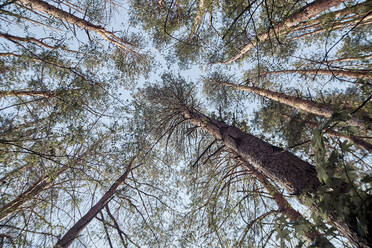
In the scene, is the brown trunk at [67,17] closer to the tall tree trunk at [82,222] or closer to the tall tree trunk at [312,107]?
the tall tree trunk at [82,222]

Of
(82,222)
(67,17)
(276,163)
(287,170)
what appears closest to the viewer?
(287,170)

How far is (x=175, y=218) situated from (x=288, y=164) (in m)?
3.40

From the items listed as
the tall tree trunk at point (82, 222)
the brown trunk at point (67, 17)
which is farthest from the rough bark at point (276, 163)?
the brown trunk at point (67, 17)

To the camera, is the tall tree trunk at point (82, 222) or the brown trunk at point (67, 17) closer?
the tall tree trunk at point (82, 222)

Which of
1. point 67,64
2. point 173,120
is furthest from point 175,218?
point 67,64

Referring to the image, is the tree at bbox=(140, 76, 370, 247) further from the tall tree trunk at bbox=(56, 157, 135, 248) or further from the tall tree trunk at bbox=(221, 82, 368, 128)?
the tall tree trunk at bbox=(56, 157, 135, 248)

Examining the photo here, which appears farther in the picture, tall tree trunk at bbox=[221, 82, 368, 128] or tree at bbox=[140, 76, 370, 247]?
tall tree trunk at bbox=[221, 82, 368, 128]

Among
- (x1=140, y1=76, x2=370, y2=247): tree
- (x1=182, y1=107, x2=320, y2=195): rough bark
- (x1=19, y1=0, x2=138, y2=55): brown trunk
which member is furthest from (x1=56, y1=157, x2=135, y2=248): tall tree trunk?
(x1=19, y1=0, x2=138, y2=55): brown trunk

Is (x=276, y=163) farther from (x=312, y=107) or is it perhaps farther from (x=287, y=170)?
(x=312, y=107)

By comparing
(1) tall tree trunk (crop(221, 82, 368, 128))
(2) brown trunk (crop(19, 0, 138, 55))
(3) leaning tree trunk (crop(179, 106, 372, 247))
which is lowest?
(3) leaning tree trunk (crop(179, 106, 372, 247))

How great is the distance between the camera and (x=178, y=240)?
3.85 meters

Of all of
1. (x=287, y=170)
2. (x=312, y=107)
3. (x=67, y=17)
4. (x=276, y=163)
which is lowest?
(x=287, y=170)

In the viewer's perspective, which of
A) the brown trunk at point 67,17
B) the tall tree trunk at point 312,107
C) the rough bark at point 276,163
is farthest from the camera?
the brown trunk at point 67,17

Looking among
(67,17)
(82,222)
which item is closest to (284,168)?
(82,222)
